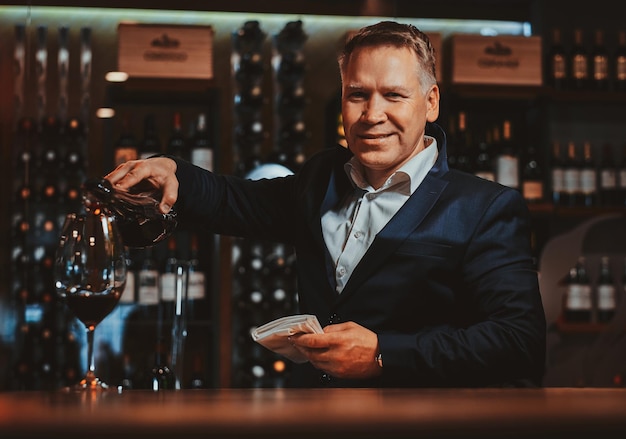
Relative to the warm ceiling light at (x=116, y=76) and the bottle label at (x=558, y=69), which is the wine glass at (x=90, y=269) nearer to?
the warm ceiling light at (x=116, y=76)

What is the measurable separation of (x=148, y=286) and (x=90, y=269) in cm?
281

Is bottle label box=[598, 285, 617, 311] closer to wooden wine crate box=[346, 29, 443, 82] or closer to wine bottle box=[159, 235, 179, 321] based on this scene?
wooden wine crate box=[346, 29, 443, 82]

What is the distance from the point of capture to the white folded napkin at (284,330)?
1249mm

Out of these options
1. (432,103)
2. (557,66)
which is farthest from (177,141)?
(432,103)

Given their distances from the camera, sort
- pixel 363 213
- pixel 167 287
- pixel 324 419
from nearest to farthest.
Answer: pixel 324 419 → pixel 363 213 → pixel 167 287

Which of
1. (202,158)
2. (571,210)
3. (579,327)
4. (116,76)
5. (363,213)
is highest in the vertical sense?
(116,76)

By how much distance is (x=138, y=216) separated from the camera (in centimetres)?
144

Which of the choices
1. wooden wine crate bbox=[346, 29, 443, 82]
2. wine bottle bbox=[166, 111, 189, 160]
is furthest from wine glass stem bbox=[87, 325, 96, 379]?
wine bottle bbox=[166, 111, 189, 160]

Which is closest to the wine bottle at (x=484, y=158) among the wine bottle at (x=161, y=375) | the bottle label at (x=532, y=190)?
the bottle label at (x=532, y=190)

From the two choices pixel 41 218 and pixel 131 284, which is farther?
pixel 41 218

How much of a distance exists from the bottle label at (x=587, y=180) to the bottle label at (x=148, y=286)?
2.11 metres

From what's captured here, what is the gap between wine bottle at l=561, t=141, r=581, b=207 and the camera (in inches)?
171

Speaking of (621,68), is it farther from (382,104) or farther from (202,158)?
(382,104)

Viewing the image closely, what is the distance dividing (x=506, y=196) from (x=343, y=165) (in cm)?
35
